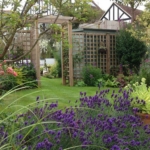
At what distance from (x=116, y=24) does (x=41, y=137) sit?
14614mm

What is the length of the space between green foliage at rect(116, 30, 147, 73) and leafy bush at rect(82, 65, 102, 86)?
1526 mm

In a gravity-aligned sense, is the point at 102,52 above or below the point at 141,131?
above

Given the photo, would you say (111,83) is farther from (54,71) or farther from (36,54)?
(54,71)

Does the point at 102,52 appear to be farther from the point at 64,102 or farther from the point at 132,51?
the point at 64,102

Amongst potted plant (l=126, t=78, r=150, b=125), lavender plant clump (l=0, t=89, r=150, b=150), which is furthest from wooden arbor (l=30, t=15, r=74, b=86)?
lavender plant clump (l=0, t=89, r=150, b=150)

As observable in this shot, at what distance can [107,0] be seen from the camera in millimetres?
26828

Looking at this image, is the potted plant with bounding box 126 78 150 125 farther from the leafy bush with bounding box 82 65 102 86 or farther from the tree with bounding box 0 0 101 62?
the leafy bush with bounding box 82 65 102 86

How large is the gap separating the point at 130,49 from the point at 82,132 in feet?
28.4

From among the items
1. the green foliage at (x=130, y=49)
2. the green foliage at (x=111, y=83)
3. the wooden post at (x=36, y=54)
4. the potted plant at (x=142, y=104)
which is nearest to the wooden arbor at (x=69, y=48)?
the wooden post at (x=36, y=54)

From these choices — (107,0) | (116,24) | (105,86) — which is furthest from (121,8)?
(105,86)

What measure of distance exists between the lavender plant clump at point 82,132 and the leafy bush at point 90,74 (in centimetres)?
618

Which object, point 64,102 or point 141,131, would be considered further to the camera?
point 64,102

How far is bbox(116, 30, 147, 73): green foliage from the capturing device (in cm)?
1054

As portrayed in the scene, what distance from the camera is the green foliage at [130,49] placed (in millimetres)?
10539
